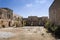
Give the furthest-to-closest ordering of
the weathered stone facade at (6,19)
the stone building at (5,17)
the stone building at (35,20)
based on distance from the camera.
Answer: the stone building at (35,20) → the weathered stone facade at (6,19) → the stone building at (5,17)

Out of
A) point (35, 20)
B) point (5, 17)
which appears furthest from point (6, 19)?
point (35, 20)

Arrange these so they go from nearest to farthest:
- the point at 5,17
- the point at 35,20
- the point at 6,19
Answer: the point at 6,19 < the point at 5,17 < the point at 35,20

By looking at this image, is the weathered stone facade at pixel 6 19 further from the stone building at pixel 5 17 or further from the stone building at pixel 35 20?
the stone building at pixel 35 20

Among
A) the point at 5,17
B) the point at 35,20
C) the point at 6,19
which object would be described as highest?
the point at 5,17

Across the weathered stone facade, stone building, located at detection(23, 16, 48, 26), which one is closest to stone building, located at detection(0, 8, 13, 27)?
the weathered stone facade

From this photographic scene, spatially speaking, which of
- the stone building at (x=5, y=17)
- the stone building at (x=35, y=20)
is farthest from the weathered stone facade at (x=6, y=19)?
the stone building at (x=35, y=20)

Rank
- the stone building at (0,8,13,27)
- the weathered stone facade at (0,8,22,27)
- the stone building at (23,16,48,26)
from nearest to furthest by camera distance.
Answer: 1. the stone building at (0,8,13,27)
2. the weathered stone facade at (0,8,22,27)
3. the stone building at (23,16,48,26)

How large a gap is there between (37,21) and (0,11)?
54.5 feet

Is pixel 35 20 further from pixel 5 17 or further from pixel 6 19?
pixel 6 19

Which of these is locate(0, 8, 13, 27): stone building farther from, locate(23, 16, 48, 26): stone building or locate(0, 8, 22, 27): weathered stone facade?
locate(23, 16, 48, 26): stone building

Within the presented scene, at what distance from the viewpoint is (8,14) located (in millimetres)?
35062

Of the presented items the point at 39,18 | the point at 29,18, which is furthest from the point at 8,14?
the point at 39,18

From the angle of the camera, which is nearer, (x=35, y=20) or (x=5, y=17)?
(x=5, y=17)

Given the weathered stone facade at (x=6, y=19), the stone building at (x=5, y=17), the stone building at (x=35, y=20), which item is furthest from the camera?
the stone building at (x=35, y=20)
